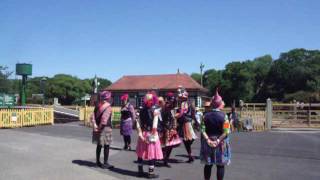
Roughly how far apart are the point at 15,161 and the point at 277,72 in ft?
265

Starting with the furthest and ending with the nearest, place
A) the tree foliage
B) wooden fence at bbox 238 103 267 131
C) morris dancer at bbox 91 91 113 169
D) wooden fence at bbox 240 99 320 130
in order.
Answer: the tree foliage, wooden fence at bbox 240 99 320 130, wooden fence at bbox 238 103 267 131, morris dancer at bbox 91 91 113 169

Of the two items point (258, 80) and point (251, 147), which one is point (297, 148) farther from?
point (258, 80)

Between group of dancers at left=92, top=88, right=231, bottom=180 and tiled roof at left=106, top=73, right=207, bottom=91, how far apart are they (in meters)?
46.5

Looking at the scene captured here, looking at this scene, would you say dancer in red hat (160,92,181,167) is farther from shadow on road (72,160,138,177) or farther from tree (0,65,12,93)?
tree (0,65,12,93)

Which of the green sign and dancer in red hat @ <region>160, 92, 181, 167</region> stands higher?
the green sign

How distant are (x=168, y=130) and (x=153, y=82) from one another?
169 ft

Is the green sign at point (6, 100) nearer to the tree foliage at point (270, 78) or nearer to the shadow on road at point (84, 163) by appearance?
the shadow on road at point (84, 163)

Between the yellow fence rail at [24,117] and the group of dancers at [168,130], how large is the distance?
1653 centimetres

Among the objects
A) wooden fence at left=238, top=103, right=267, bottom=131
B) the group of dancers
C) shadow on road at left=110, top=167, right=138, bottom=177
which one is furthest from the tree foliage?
shadow on road at left=110, top=167, right=138, bottom=177

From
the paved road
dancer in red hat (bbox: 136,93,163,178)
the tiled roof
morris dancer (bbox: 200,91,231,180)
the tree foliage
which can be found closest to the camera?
morris dancer (bbox: 200,91,231,180)

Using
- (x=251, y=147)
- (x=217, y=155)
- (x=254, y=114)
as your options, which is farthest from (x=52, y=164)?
(x=254, y=114)

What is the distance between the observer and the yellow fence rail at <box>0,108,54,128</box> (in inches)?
979

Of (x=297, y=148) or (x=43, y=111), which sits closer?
(x=297, y=148)

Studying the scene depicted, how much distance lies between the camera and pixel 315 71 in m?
81.9
